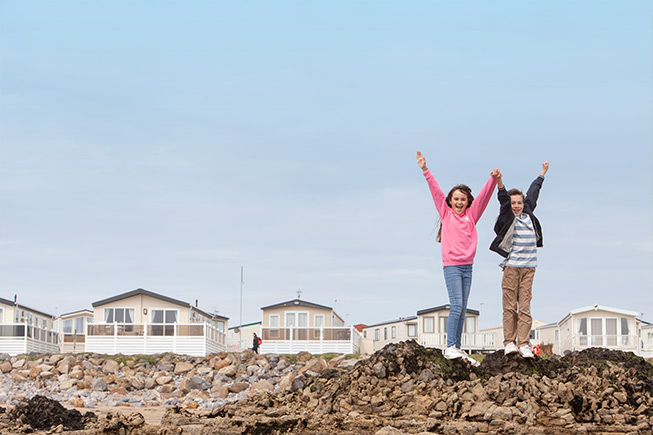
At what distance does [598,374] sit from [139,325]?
30655mm

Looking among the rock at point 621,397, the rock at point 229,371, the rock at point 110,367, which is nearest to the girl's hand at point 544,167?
the rock at point 621,397

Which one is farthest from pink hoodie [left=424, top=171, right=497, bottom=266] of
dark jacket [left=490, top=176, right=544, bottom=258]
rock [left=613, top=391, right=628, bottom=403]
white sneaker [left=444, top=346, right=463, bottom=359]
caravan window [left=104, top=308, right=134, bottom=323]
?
caravan window [left=104, top=308, right=134, bottom=323]

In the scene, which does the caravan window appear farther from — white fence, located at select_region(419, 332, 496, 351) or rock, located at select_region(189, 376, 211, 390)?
white fence, located at select_region(419, 332, 496, 351)

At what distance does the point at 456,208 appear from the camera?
38.8 ft

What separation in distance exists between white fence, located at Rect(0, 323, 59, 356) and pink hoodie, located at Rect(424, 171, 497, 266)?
109ft

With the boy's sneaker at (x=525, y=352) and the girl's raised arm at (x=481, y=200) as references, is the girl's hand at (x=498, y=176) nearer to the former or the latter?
the girl's raised arm at (x=481, y=200)

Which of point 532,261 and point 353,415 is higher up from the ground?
point 532,261

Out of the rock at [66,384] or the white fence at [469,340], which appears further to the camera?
the white fence at [469,340]

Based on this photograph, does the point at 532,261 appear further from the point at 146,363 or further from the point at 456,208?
the point at 146,363

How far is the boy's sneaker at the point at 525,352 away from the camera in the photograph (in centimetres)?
1152

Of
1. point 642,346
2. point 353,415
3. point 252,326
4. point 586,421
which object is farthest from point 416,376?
point 252,326

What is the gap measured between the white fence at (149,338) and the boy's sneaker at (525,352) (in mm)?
27687

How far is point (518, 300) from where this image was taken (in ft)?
38.8

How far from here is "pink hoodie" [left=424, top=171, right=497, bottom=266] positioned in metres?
11.5
